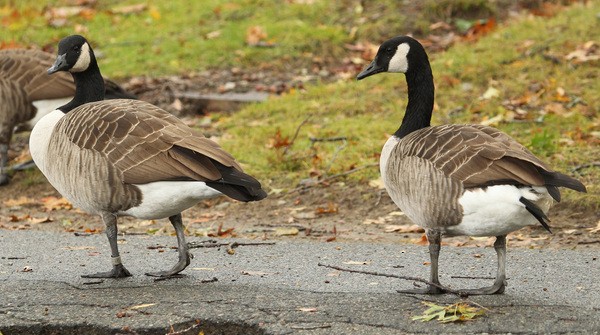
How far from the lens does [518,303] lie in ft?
16.9

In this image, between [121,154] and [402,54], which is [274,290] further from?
[402,54]

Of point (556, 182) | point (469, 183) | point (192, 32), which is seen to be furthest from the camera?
point (192, 32)

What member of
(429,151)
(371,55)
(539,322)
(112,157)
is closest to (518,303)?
(539,322)

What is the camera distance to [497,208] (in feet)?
Result: 16.2

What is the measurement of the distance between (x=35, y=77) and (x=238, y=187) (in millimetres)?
5017

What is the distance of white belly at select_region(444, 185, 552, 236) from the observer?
4883 millimetres

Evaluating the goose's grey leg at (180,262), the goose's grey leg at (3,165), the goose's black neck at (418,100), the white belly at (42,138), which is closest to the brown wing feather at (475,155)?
the goose's black neck at (418,100)

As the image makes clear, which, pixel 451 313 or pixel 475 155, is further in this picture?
pixel 475 155

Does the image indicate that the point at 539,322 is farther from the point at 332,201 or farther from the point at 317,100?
the point at 317,100

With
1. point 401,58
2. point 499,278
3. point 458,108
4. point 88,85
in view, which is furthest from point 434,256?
point 458,108

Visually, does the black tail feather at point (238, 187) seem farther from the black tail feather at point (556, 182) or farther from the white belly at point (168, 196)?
the black tail feather at point (556, 182)

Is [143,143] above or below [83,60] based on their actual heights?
below

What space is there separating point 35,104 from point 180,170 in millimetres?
4751

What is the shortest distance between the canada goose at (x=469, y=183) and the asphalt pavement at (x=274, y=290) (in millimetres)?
421
